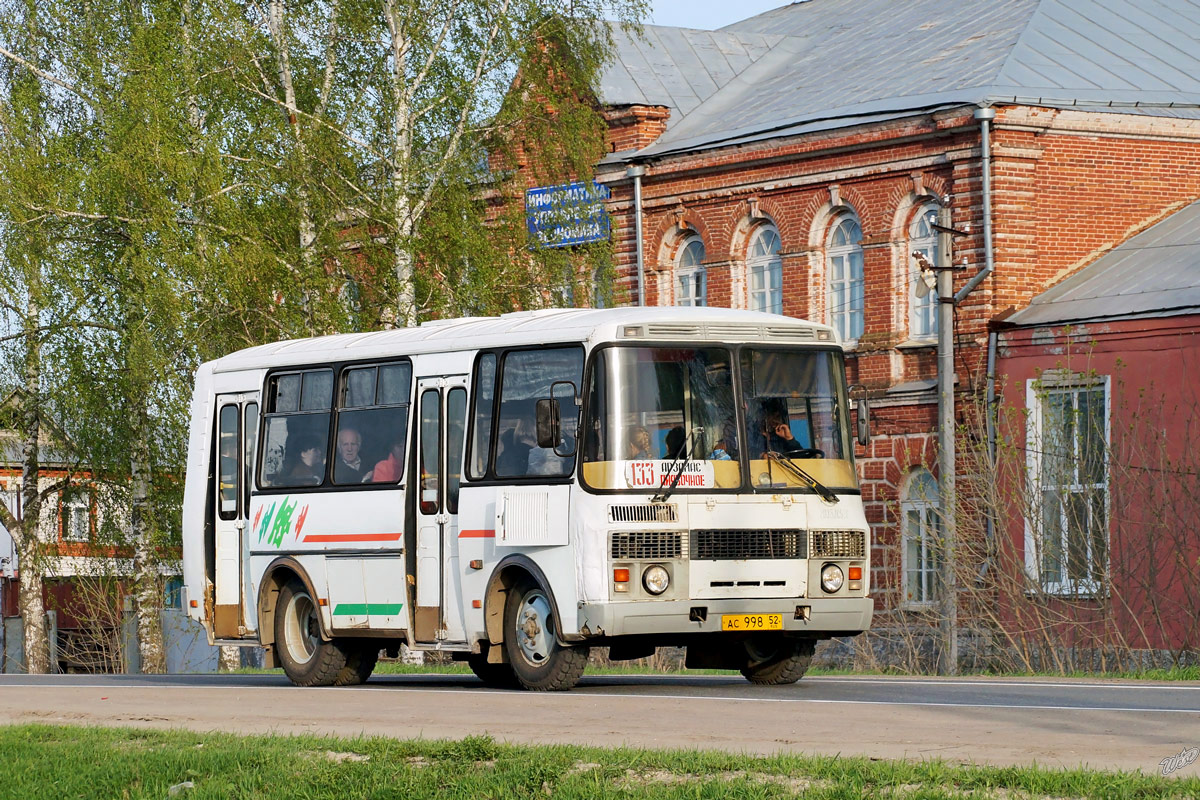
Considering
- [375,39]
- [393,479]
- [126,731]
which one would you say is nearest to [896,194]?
[375,39]

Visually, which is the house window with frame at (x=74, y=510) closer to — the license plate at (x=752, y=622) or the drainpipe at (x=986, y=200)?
the drainpipe at (x=986, y=200)

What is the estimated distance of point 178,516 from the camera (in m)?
34.8

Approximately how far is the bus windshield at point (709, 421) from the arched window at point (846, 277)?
16625 mm

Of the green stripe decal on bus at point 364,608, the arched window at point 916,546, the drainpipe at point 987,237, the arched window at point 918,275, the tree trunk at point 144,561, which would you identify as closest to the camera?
the green stripe decal on bus at point 364,608

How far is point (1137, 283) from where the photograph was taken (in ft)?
96.2

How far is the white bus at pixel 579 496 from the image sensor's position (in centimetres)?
1550

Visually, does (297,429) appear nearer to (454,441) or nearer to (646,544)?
(454,441)

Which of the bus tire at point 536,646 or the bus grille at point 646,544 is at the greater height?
the bus grille at point 646,544

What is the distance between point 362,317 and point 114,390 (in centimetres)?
550

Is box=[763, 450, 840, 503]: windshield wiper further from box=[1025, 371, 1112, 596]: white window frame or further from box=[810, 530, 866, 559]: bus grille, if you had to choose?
box=[1025, 371, 1112, 596]: white window frame

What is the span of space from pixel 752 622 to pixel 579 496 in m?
1.61

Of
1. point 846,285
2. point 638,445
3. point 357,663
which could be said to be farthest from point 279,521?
point 846,285

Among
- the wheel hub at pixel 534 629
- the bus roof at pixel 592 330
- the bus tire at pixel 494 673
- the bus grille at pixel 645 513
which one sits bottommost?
the bus tire at pixel 494 673

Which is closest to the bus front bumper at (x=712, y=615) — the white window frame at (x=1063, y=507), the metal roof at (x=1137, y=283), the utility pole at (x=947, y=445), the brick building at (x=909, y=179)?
the utility pole at (x=947, y=445)
